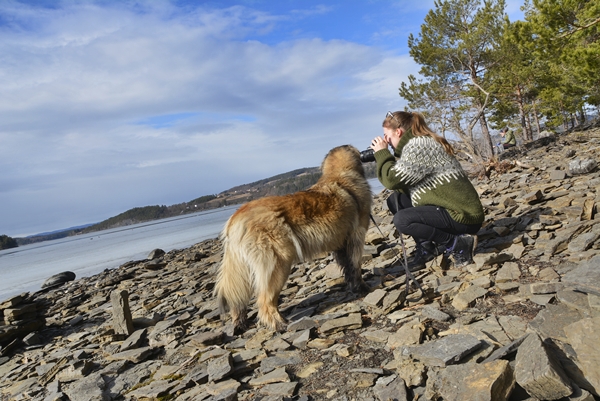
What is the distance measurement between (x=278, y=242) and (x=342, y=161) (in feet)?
5.10

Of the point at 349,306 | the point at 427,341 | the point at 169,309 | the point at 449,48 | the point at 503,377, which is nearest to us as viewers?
the point at 503,377

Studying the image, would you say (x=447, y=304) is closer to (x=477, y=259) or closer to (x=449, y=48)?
(x=477, y=259)

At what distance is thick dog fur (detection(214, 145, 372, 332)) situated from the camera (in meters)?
4.10

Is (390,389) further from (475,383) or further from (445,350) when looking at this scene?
(475,383)

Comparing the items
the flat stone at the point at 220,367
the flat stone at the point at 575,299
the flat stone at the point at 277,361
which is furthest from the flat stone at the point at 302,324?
the flat stone at the point at 575,299

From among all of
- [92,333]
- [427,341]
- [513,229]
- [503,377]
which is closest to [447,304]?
[427,341]

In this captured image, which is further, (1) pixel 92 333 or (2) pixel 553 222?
(1) pixel 92 333

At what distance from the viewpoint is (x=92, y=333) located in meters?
6.00

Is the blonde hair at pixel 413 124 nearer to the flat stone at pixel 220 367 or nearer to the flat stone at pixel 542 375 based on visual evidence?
the flat stone at pixel 542 375

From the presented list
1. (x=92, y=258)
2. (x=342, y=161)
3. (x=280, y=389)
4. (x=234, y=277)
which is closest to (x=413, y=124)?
(x=342, y=161)

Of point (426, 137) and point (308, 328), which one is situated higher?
point (426, 137)

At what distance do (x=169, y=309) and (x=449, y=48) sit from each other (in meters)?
20.8

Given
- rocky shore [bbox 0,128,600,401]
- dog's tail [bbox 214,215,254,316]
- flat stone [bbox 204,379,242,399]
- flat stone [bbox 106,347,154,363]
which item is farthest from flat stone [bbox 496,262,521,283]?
flat stone [bbox 106,347,154,363]

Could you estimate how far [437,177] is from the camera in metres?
4.43
